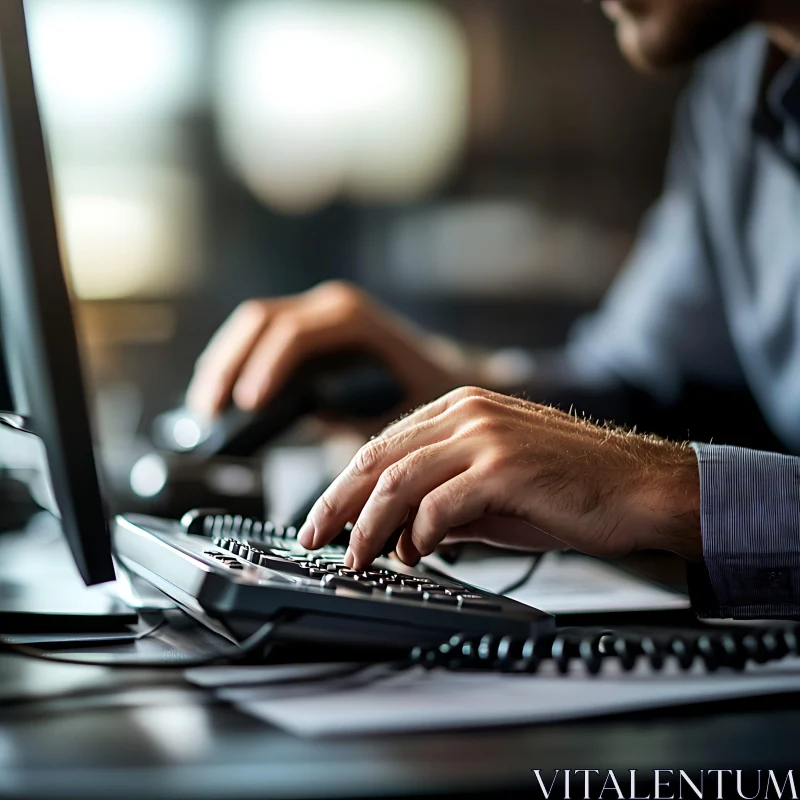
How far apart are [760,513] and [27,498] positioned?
2.24 ft

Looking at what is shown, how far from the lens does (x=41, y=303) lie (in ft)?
1.54

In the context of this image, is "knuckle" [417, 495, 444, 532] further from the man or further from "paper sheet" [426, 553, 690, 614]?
"paper sheet" [426, 553, 690, 614]

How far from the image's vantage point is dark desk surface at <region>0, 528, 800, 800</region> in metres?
0.31

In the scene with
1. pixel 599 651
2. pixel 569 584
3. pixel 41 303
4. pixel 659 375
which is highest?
pixel 41 303

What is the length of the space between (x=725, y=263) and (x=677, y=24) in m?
0.36

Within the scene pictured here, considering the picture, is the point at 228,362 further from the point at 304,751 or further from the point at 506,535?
the point at 304,751

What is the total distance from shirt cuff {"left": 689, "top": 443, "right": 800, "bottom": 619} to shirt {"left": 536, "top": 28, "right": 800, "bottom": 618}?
0.62 meters

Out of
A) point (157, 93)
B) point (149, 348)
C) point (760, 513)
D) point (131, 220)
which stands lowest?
point (149, 348)

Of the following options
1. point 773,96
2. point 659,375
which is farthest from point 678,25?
point 659,375

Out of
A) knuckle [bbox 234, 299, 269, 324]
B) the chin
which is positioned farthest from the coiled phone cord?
the chin

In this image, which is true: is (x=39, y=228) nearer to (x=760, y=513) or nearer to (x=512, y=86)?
(x=760, y=513)

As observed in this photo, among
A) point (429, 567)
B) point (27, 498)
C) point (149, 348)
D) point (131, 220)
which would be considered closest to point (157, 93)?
point (131, 220)

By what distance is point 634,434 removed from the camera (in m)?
0.58

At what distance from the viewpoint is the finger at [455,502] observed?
0.49 meters
